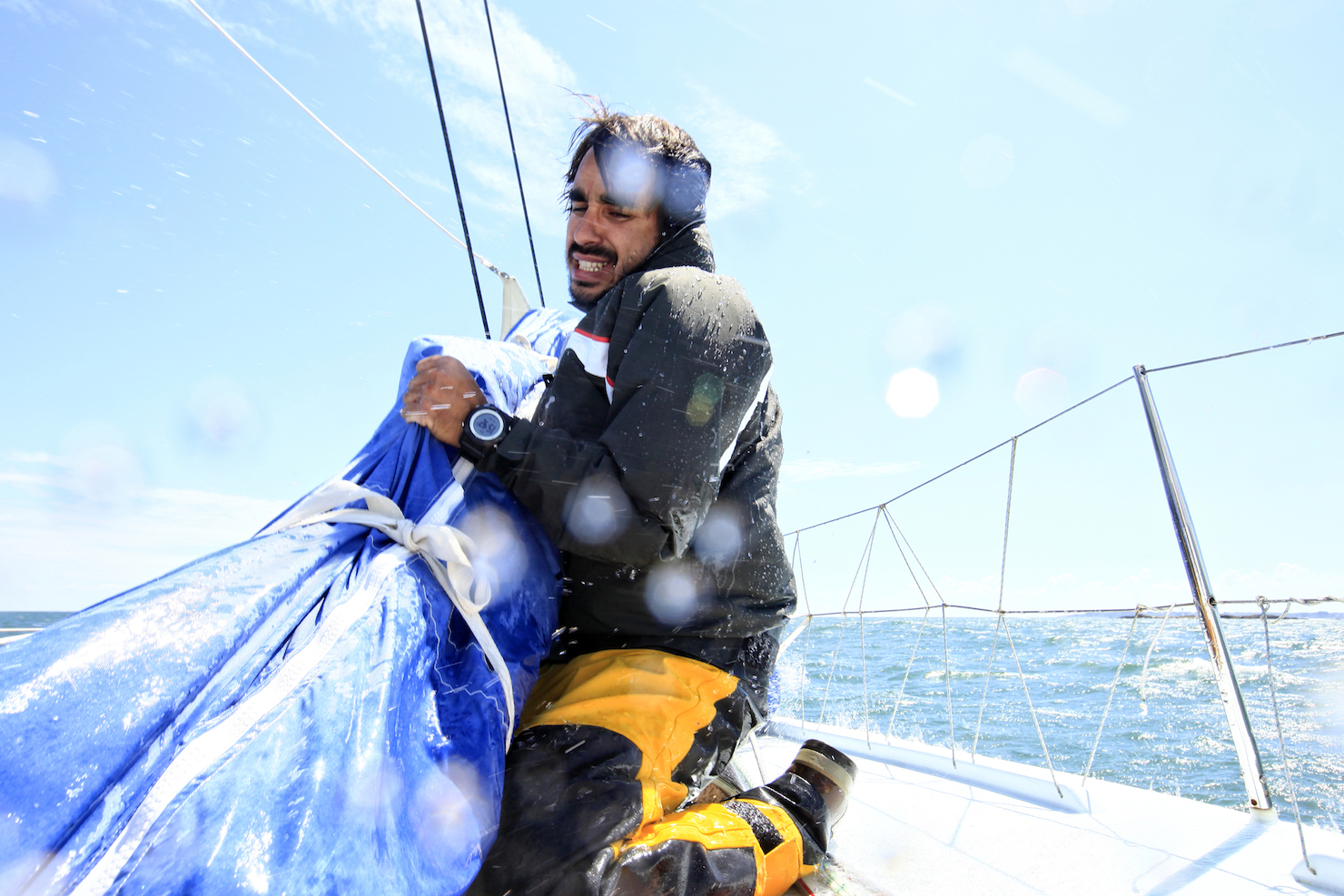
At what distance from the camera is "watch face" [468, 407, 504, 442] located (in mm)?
1098

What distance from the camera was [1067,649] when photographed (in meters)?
15.8

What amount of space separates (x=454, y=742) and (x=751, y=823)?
2.08 ft

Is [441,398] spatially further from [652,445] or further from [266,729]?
[266,729]

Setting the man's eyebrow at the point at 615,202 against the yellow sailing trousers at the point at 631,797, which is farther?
the man's eyebrow at the point at 615,202

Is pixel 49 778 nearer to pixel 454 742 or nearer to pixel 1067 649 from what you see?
pixel 454 742

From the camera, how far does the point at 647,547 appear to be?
3.41 feet

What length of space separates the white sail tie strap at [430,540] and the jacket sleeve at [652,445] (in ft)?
0.45

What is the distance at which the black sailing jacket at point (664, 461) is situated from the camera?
1.03 metres

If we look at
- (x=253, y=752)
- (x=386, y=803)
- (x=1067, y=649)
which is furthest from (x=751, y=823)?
(x=1067, y=649)

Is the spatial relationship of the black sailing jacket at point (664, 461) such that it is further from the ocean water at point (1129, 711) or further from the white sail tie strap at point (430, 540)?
the ocean water at point (1129, 711)

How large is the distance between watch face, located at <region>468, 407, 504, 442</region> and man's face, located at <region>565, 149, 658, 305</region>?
46cm

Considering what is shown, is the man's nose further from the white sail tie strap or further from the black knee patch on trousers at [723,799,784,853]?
the black knee patch on trousers at [723,799,784,853]

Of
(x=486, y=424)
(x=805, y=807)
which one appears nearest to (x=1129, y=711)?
(x=805, y=807)

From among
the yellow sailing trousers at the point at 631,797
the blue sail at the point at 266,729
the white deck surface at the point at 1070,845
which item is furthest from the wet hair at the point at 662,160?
the white deck surface at the point at 1070,845
